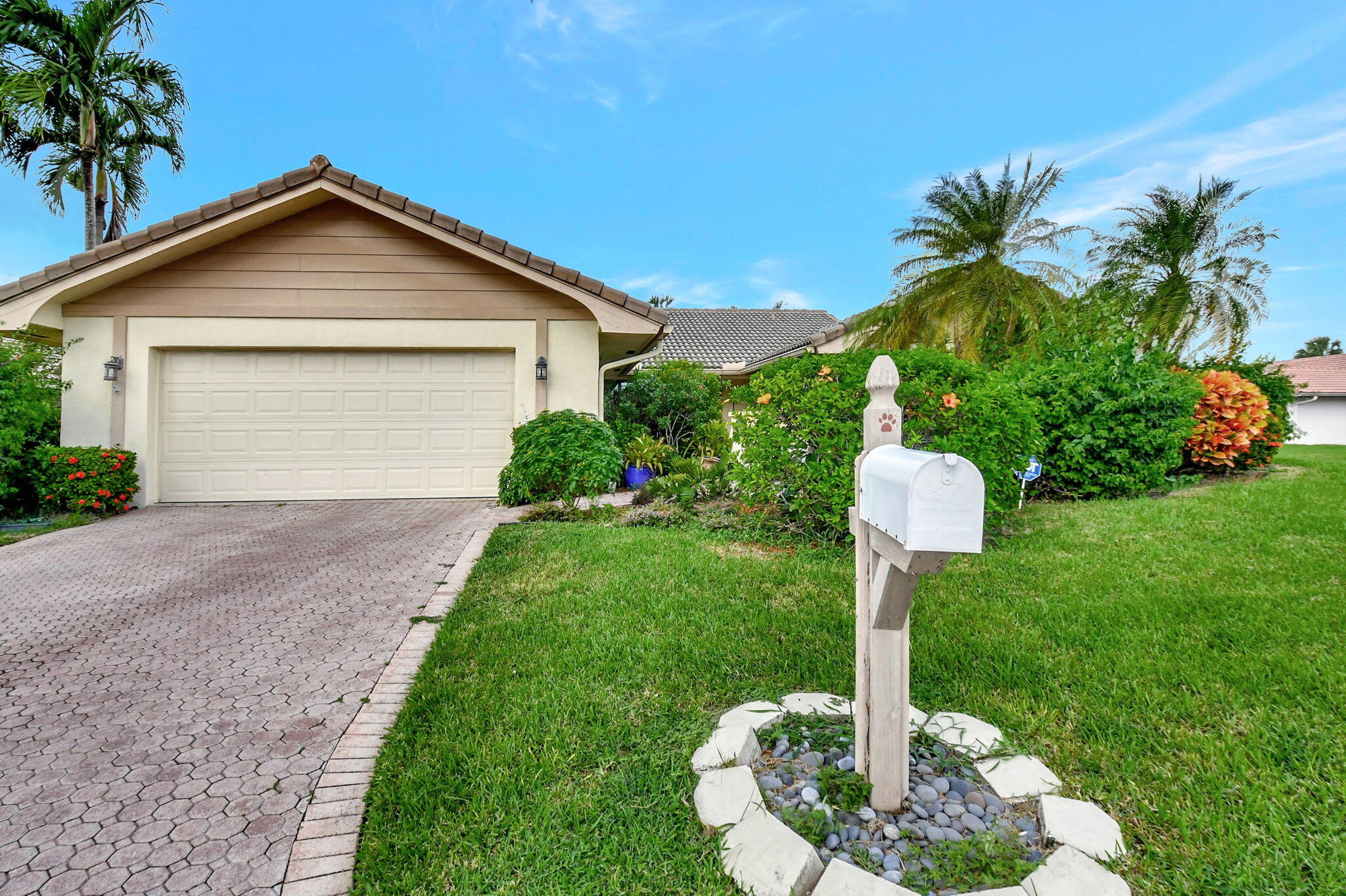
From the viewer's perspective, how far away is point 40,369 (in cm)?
823

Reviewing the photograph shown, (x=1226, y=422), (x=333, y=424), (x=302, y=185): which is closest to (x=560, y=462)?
(x=333, y=424)

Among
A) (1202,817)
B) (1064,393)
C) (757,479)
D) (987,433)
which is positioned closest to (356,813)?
(1202,817)

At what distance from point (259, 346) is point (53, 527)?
3041mm

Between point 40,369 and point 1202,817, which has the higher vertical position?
point 40,369

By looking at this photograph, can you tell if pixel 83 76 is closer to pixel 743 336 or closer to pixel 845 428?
pixel 743 336

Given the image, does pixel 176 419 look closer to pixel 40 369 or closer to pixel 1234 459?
pixel 40 369

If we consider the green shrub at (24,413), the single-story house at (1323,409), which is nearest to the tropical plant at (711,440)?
the green shrub at (24,413)

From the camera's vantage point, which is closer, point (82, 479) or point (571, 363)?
point (82, 479)

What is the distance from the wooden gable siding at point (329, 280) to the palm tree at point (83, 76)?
30.8 feet

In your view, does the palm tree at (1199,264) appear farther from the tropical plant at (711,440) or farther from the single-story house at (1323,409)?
the tropical plant at (711,440)

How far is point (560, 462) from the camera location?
758 cm

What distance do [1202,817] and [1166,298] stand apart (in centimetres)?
2390

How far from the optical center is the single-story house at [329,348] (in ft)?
26.6

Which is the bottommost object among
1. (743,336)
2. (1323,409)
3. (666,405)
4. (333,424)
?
(333,424)
